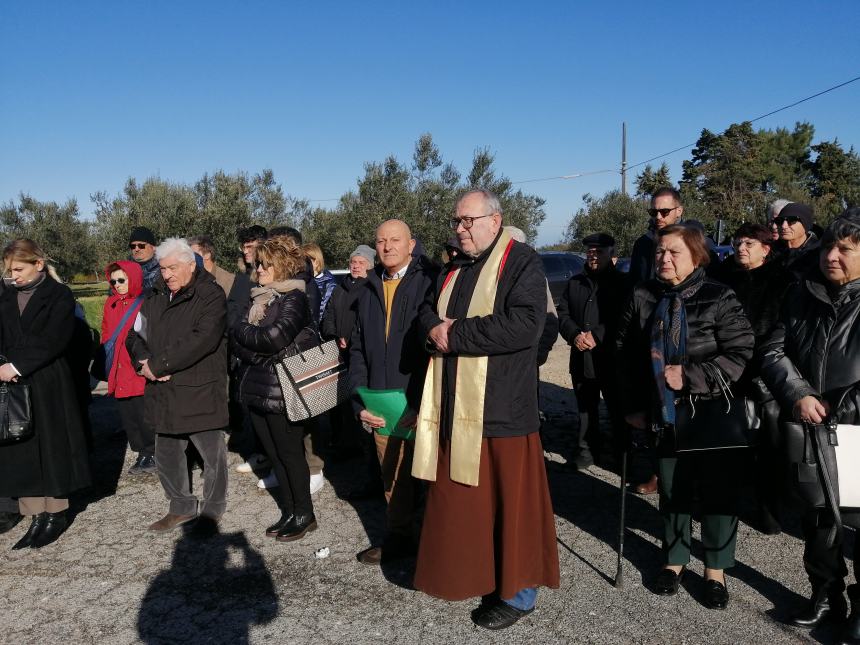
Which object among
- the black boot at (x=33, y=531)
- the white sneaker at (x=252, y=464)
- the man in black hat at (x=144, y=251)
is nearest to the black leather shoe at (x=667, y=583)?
the white sneaker at (x=252, y=464)

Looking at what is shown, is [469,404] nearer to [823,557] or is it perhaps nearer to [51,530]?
[823,557]

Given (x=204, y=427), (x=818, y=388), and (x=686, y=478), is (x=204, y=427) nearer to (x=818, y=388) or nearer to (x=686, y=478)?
(x=686, y=478)

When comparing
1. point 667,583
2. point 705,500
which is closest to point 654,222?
point 705,500

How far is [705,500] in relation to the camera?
3.48 meters

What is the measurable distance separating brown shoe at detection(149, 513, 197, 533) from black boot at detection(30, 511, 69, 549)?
560mm

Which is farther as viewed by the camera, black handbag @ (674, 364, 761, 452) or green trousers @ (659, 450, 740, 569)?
green trousers @ (659, 450, 740, 569)

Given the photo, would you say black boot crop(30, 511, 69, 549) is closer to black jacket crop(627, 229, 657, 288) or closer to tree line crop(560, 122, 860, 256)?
black jacket crop(627, 229, 657, 288)

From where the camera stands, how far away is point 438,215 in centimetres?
2375

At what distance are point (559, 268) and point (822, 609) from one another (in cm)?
1398

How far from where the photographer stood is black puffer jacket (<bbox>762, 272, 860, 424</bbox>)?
297cm

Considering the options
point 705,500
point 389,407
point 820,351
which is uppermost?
point 820,351

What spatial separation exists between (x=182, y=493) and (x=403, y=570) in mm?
1771

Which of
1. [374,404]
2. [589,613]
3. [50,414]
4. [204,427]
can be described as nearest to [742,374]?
[589,613]

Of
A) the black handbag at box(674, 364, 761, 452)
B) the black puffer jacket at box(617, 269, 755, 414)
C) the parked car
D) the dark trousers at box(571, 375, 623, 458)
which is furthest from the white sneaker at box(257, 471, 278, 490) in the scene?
the parked car
